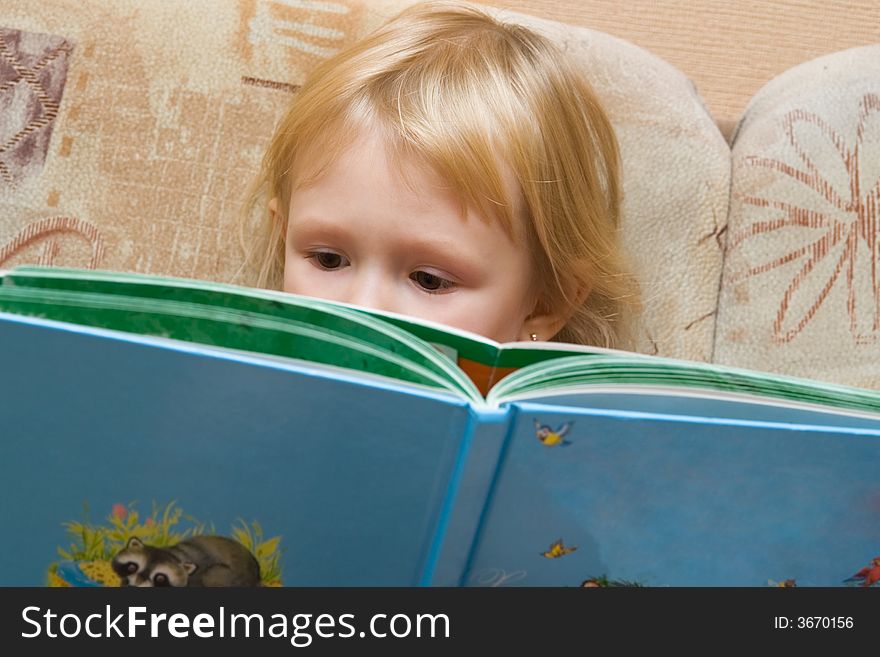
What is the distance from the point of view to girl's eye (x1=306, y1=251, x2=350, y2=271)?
990 mm

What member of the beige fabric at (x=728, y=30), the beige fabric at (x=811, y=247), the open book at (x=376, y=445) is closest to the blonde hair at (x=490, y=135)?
the beige fabric at (x=811, y=247)

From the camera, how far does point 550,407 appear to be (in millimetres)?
572

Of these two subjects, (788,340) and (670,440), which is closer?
(670,440)

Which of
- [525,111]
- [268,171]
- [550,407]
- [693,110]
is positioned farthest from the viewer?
[693,110]

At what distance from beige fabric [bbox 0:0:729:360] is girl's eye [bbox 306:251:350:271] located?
0.70ft

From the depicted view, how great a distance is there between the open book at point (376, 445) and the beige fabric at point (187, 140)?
54 cm

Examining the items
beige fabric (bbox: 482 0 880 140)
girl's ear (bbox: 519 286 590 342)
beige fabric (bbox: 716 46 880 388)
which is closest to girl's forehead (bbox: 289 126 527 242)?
girl's ear (bbox: 519 286 590 342)

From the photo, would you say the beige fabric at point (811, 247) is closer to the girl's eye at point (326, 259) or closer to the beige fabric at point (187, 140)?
the beige fabric at point (187, 140)

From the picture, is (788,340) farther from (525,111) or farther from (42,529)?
(42,529)

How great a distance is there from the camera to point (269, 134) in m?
1.17
